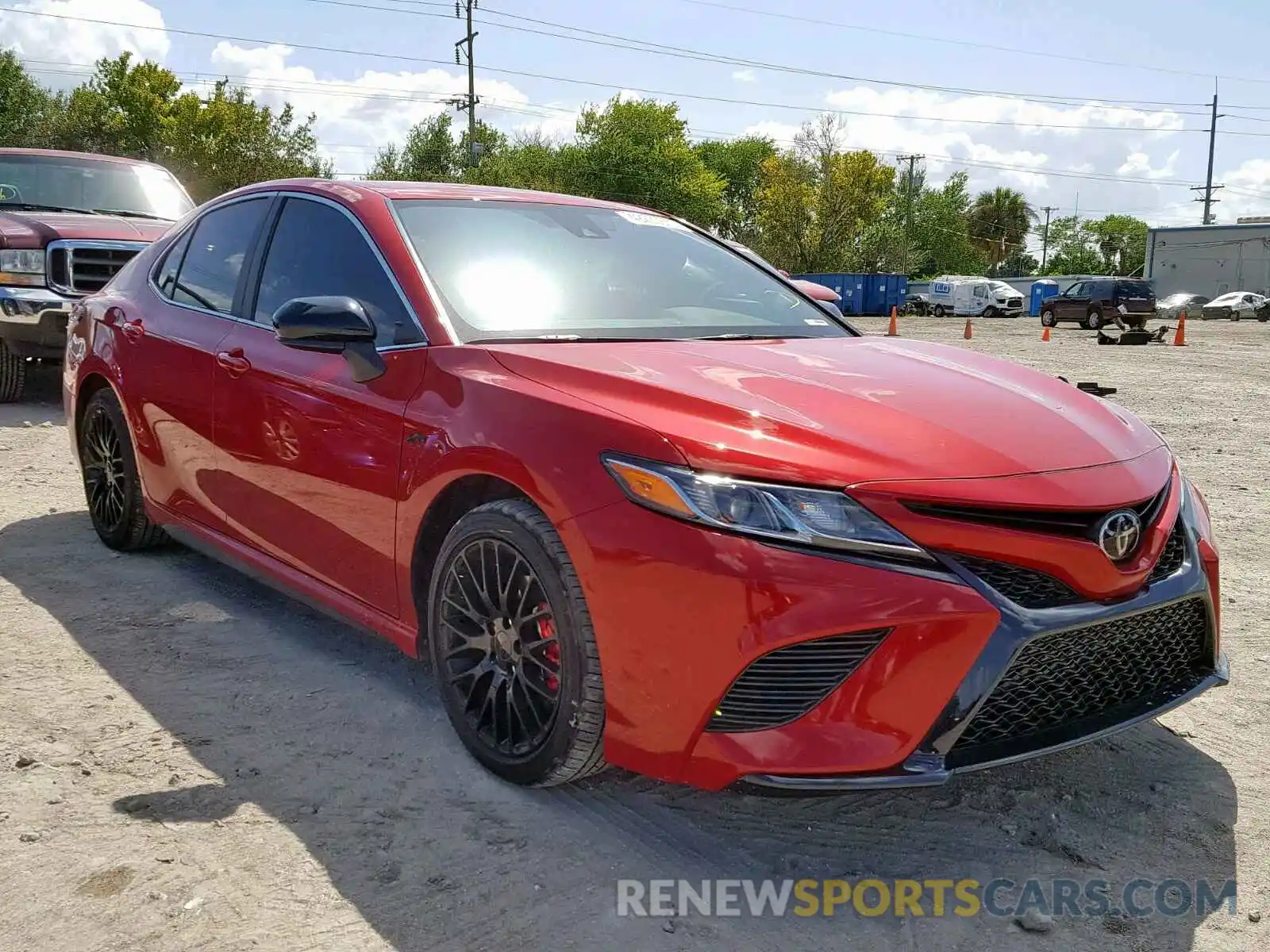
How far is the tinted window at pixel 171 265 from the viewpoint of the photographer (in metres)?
4.47

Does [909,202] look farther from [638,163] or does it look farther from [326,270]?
[326,270]

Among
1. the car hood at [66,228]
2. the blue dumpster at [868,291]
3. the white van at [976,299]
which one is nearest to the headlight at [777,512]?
the car hood at [66,228]

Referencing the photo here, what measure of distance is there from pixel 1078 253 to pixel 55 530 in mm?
125156

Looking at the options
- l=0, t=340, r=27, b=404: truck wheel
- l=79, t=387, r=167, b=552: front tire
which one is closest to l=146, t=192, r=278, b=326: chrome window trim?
l=79, t=387, r=167, b=552: front tire

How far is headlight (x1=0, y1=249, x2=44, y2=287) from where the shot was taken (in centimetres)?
845

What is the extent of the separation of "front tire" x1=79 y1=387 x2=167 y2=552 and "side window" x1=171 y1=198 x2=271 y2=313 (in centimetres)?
68

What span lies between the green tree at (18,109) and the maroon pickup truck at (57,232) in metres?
48.7

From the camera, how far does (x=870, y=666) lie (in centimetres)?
220

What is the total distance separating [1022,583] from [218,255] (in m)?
3.23

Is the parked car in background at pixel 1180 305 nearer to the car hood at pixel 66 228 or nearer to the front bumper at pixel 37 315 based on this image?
the car hood at pixel 66 228

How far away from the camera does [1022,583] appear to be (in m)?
2.26

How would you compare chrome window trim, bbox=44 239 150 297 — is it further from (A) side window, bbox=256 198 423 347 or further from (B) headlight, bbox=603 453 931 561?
(B) headlight, bbox=603 453 931 561

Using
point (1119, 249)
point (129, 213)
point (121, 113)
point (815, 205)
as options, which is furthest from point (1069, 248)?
point (129, 213)

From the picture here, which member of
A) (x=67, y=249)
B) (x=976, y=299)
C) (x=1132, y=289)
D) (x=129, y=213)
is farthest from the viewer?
(x=976, y=299)
